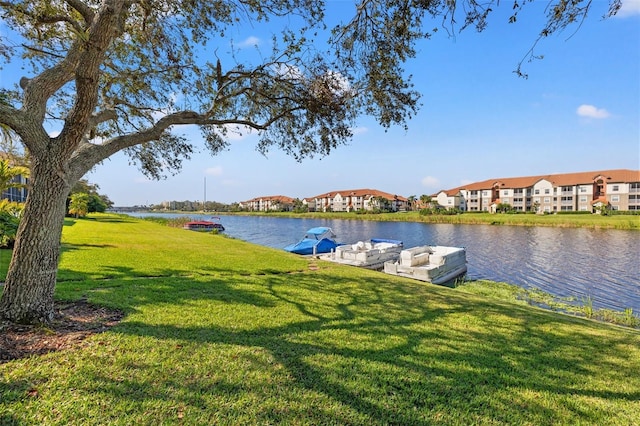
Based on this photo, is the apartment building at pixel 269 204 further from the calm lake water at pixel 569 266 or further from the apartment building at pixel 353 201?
the calm lake water at pixel 569 266

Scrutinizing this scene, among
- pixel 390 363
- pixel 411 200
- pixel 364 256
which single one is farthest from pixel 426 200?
pixel 390 363

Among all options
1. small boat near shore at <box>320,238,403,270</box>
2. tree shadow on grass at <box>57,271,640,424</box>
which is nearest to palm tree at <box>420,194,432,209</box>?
small boat near shore at <box>320,238,403,270</box>

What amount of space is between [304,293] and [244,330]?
316 centimetres

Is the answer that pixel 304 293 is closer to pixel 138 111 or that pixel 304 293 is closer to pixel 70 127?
pixel 70 127

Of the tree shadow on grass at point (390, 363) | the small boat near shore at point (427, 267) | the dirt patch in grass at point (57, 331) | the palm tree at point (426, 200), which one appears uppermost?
the palm tree at point (426, 200)

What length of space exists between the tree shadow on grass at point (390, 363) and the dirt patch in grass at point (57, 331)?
1.54 feet

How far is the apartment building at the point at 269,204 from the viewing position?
149 metres

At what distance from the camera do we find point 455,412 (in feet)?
10.5

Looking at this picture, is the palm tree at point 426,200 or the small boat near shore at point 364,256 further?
the palm tree at point 426,200

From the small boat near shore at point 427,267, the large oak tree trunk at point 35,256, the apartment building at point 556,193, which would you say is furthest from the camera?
the apartment building at point 556,193

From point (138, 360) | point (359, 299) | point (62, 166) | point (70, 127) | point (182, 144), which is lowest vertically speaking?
point (359, 299)

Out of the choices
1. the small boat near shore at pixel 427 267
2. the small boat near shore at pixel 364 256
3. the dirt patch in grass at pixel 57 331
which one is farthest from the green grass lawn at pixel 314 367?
the small boat near shore at pixel 364 256

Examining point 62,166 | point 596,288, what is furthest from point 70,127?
point 596,288

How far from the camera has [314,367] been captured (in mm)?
3885
